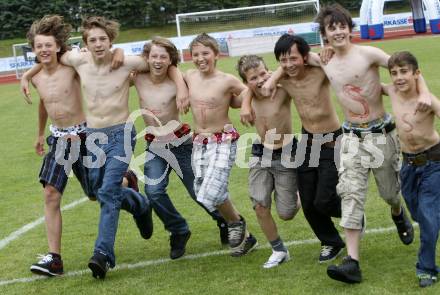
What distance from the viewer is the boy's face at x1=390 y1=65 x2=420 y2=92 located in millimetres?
4727

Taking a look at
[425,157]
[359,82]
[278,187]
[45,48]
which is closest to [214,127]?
[278,187]

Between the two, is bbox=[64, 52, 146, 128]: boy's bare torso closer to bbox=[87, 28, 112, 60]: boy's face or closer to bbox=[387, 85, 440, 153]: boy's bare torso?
bbox=[87, 28, 112, 60]: boy's face

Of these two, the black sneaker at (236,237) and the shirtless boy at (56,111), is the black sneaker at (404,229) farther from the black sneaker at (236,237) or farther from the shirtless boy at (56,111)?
the shirtless boy at (56,111)

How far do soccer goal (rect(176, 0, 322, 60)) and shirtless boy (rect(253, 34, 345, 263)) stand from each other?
90.5 feet

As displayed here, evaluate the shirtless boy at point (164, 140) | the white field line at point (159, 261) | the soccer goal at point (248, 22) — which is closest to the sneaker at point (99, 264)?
the white field line at point (159, 261)

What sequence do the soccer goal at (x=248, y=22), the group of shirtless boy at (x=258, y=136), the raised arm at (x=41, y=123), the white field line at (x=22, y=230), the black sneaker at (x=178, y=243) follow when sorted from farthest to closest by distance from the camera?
the soccer goal at (x=248, y=22) → the white field line at (x=22, y=230) → the raised arm at (x=41, y=123) → the black sneaker at (x=178, y=243) → the group of shirtless boy at (x=258, y=136)

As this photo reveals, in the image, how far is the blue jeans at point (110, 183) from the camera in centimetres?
545

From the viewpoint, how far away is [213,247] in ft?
20.3

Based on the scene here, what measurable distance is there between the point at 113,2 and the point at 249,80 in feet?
145

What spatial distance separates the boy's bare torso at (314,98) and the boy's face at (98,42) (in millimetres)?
1522

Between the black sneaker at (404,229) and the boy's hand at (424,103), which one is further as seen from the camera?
the black sneaker at (404,229)

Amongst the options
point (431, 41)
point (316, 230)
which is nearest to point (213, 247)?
point (316, 230)

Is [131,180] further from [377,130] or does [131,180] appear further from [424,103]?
[424,103]

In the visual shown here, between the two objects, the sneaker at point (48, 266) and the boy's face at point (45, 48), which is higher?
the boy's face at point (45, 48)
